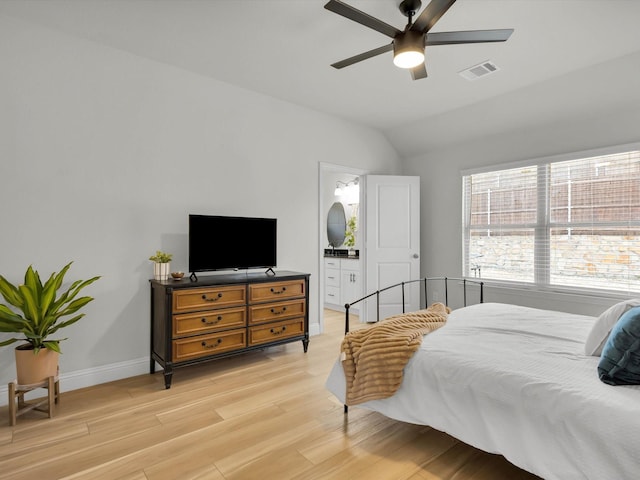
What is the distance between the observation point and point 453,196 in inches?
200

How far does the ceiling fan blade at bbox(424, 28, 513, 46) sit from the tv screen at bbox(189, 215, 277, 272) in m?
2.26

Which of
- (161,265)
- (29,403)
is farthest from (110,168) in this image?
(29,403)

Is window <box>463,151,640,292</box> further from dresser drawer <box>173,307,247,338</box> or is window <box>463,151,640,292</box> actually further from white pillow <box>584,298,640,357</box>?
dresser drawer <box>173,307,247,338</box>

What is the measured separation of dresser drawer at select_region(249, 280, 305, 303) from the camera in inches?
136

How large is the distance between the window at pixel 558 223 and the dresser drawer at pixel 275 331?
255 centimetres

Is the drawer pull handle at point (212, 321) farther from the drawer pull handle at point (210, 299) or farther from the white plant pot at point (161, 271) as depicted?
the white plant pot at point (161, 271)

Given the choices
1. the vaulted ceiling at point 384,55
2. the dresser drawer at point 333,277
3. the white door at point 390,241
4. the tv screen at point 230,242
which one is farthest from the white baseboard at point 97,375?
the dresser drawer at point 333,277

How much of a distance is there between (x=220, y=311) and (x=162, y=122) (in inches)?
71.5

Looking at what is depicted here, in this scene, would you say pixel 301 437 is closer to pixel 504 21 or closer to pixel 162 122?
pixel 162 122

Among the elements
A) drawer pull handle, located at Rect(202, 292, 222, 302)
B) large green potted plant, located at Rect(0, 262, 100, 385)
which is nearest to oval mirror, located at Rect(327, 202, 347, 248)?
drawer pull handle, located at Rect(202, 292, 222, 302)

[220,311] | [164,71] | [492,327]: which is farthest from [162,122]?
[492,327]

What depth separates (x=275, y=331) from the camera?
3.63m

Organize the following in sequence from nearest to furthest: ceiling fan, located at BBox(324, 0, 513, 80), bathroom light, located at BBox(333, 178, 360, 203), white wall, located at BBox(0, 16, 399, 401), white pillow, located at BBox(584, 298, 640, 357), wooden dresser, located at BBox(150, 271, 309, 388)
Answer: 1. white pillow, located at BBox(584, 298, 640, 357)
2. ceiling fan, located at BBox(324, 0, 513, 80)
3. white wall, located at BBox(0, 16, 399, 401)
4. wooden dresser, located at BBox(150, 271, 309, 388)
5. bathroom light, located at BBox(333, 178, 360, 203)

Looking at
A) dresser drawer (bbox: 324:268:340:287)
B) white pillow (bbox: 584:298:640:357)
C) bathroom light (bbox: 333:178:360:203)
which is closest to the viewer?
white pillow (bbox: 584:298:640:357)
